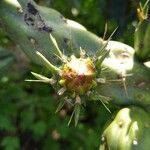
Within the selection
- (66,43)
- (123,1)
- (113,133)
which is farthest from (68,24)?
(123,1)

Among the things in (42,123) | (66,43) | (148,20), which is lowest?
(42,123)

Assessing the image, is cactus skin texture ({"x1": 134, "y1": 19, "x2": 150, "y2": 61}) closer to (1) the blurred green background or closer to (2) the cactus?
(2) the cactus

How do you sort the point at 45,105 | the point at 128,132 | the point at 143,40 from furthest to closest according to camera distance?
1. the point at 45,105
2. the point at 143,40
3. the point at 128,132

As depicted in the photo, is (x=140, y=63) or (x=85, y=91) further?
(x=140, y=63)

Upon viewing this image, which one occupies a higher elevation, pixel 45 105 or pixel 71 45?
pixel 71 45

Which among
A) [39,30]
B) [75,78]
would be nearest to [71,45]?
[39,30]

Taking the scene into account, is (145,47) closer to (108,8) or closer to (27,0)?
(27,0)

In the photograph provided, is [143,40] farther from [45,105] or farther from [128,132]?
[45,105]

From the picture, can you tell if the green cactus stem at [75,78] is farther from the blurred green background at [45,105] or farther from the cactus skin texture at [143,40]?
the blurred green background at [45,105]
